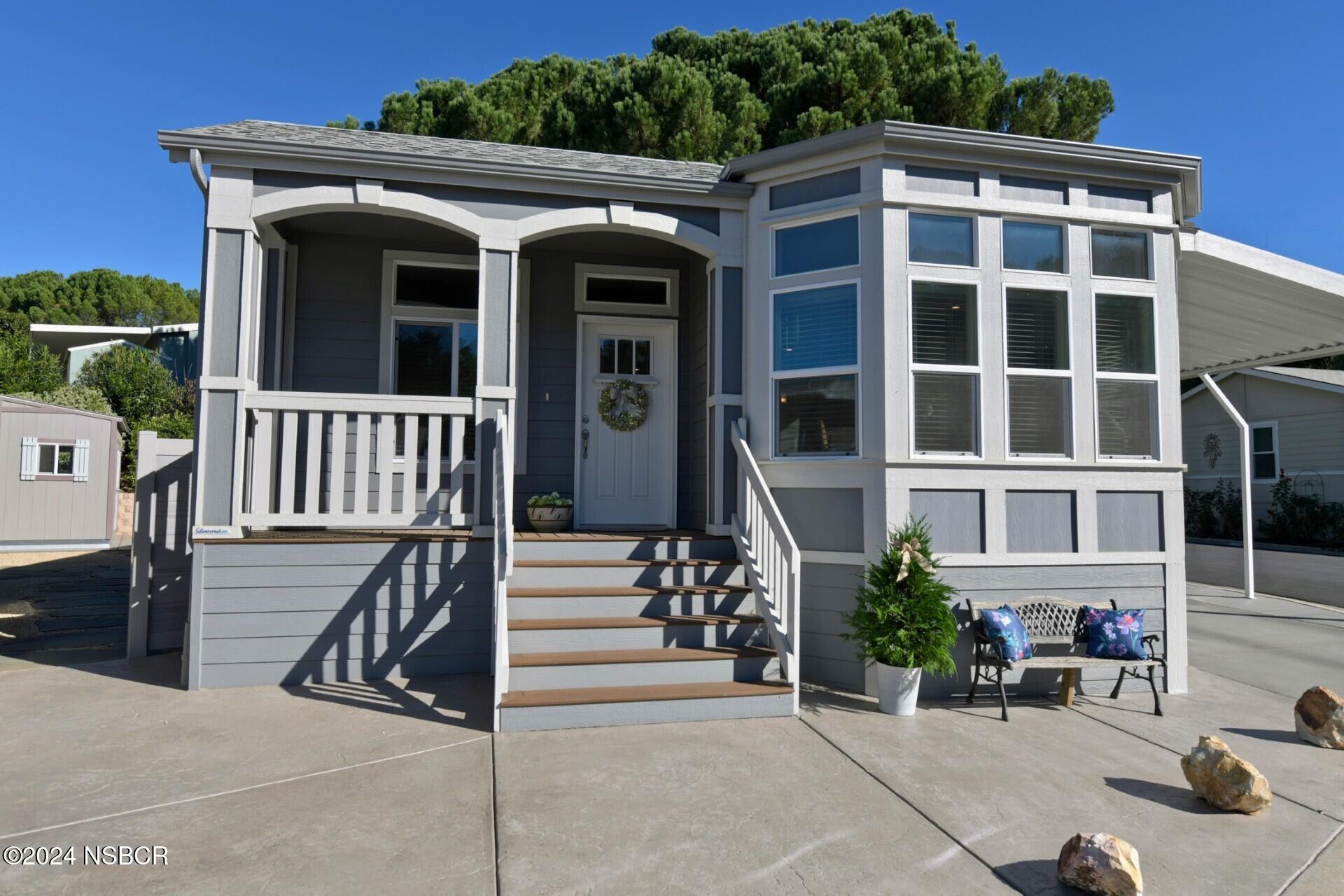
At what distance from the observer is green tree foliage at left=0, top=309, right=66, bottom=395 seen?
15.7 metres

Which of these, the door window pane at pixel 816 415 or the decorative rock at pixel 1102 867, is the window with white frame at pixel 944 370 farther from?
the decorative rock at pixel 1102 867

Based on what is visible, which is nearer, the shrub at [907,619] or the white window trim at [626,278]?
the shrub at [907,619]

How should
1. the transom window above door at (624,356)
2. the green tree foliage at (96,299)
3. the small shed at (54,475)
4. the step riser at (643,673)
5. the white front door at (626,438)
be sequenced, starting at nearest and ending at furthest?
the step riser at (643,673) → the white front door at (626,438) → the transom window above door at (624,356) → the small shed at (54,475) → the green tree foliage at (96,299)

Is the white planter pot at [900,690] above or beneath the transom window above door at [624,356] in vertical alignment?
beneath

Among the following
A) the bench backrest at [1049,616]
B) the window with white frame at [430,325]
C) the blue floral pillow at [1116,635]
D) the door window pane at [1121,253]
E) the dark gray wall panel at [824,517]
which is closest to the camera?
the blue floral pillow at [1116,635]

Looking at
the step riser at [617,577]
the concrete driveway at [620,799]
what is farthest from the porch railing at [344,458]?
the concrete driveway at [620,799]

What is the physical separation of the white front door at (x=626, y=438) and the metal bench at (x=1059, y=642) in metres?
2.74

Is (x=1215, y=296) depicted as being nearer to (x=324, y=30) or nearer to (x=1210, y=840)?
(x=1210, y=840)

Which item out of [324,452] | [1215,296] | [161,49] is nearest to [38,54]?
[161,49]

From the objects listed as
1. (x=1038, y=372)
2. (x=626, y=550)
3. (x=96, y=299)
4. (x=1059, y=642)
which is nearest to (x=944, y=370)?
(x=1038, y=372)

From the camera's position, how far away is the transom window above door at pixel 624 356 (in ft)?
21.7

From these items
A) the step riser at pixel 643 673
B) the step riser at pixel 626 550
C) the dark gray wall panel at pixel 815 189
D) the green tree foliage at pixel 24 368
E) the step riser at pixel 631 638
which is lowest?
the step riser at pixel 643 673

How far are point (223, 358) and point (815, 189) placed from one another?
13.3 feet

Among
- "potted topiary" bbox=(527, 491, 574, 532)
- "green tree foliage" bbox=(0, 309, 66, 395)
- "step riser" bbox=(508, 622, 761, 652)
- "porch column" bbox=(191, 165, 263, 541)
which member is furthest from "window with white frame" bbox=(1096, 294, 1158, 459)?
"green tree foliage" bbox=(0, 309, 66, 395)
